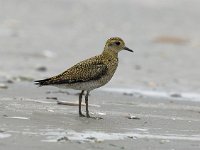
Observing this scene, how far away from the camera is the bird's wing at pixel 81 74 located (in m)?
10.4

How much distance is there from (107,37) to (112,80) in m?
6.23

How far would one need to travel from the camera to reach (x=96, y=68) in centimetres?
1060

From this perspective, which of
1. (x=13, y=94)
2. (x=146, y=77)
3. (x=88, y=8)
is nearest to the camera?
(x=13, y=94)

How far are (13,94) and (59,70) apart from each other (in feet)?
15.3

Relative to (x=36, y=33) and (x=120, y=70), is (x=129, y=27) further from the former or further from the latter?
(x=120, y=70)

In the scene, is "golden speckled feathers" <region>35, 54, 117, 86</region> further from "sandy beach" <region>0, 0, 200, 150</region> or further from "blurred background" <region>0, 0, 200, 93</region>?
"blurred background" <region>0, 0, 200, 93</region>

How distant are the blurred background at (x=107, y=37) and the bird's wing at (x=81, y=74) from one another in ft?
11.1

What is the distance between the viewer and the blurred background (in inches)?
635

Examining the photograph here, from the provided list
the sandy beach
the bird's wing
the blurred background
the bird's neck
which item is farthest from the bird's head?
the blurred background

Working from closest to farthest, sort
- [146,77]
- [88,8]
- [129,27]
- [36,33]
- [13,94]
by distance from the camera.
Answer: [13,94] < [146,77] < [36,33] < [129,27] < [88,8]

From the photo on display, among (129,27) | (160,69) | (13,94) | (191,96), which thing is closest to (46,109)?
(13,94)

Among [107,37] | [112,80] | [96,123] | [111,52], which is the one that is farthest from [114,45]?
[107,37]

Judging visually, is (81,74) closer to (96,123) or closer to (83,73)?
(83,73)

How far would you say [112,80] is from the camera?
15344 mm
